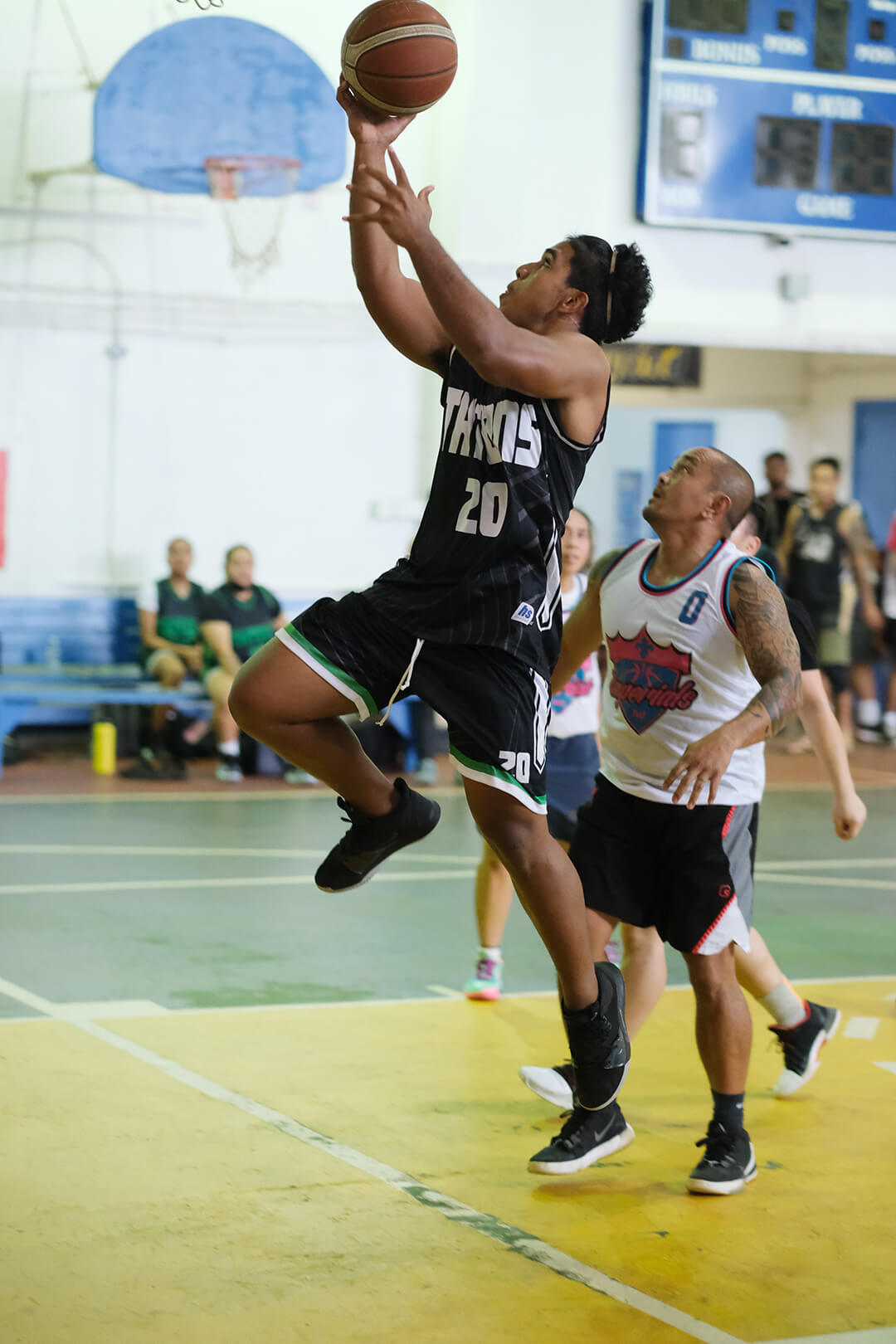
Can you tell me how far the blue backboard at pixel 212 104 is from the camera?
1283 cm

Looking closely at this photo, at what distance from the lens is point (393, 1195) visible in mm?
3801

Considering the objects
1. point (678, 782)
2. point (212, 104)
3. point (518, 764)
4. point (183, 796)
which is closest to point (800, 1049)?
point (678, 782)

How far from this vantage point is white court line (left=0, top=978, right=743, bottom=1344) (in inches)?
126

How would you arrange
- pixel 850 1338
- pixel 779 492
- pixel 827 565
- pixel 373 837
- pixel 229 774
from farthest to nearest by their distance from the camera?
pixel 779 492 → pixel 827 565 → pixel 229 774 → pixel 373 837 → pixel 850 1338

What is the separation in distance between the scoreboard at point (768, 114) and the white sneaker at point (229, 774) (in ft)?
19.6

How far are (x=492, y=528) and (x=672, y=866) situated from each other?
3.39 feet

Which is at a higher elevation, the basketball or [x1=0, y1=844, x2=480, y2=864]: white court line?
the basketball

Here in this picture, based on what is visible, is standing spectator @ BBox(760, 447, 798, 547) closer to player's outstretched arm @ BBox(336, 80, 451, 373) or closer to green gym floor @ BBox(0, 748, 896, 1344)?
green gym floor @ BBox(0, 748, 896, 1344)

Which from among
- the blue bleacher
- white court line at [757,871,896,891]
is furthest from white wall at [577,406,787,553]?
white court line at [757,871,896,891]

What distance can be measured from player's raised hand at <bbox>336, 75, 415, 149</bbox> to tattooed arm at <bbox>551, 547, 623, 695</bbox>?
126 centimetres

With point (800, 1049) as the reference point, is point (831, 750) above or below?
above

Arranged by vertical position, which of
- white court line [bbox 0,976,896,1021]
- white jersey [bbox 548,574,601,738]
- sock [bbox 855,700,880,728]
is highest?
white jersey [bbox 548,574,601,738]

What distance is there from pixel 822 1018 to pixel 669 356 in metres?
15.0

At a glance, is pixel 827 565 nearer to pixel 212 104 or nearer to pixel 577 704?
pixel 212 104
